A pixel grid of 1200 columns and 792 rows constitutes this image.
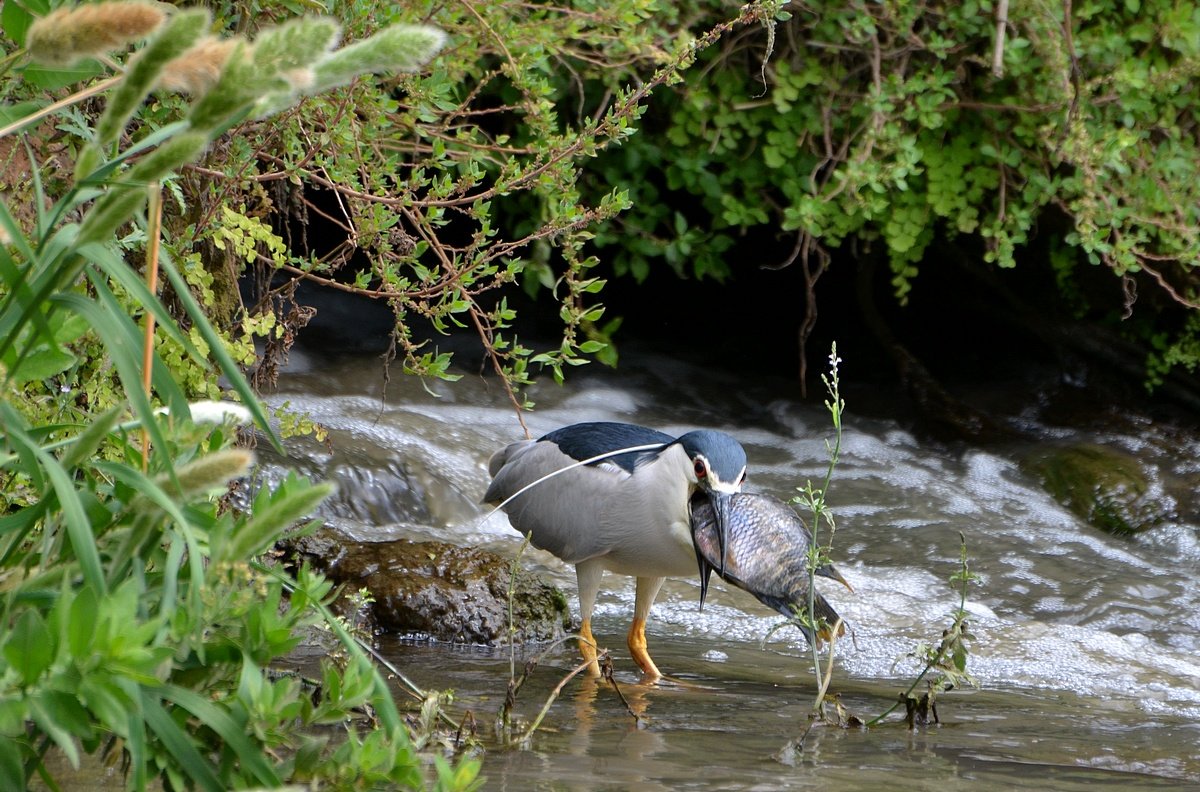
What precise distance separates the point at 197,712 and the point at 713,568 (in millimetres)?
2353

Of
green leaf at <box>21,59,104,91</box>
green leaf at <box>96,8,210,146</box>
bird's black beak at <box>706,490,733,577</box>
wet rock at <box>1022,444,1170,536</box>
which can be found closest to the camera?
green leaf at <box>96,8,210,146</box>

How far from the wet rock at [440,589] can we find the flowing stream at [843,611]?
11 centimetres

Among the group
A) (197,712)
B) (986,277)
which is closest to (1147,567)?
(986,277)

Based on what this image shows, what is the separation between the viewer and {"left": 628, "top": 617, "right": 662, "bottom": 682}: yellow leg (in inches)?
153

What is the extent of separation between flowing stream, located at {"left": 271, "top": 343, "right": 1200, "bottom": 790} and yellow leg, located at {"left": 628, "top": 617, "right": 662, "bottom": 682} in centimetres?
6

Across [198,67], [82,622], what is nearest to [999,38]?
[198,67]

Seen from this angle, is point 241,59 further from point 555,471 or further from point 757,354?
point 757,354

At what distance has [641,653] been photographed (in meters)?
4.00

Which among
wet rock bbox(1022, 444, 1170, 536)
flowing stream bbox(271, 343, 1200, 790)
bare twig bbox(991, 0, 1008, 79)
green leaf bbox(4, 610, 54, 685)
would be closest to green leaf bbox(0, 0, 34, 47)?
green leaf bbox(4, 610, 54, 685)

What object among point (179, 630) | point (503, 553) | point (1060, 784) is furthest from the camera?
point (503, 553)

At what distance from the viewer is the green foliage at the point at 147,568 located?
130 cm

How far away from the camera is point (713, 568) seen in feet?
12.2

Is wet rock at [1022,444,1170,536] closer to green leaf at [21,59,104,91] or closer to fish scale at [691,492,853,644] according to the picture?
fish scale at [691,492,853,644]

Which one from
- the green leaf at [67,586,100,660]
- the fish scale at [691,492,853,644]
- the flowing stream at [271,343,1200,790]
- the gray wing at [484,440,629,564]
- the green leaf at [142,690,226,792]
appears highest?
the green leaf at [67,586,100,660]
